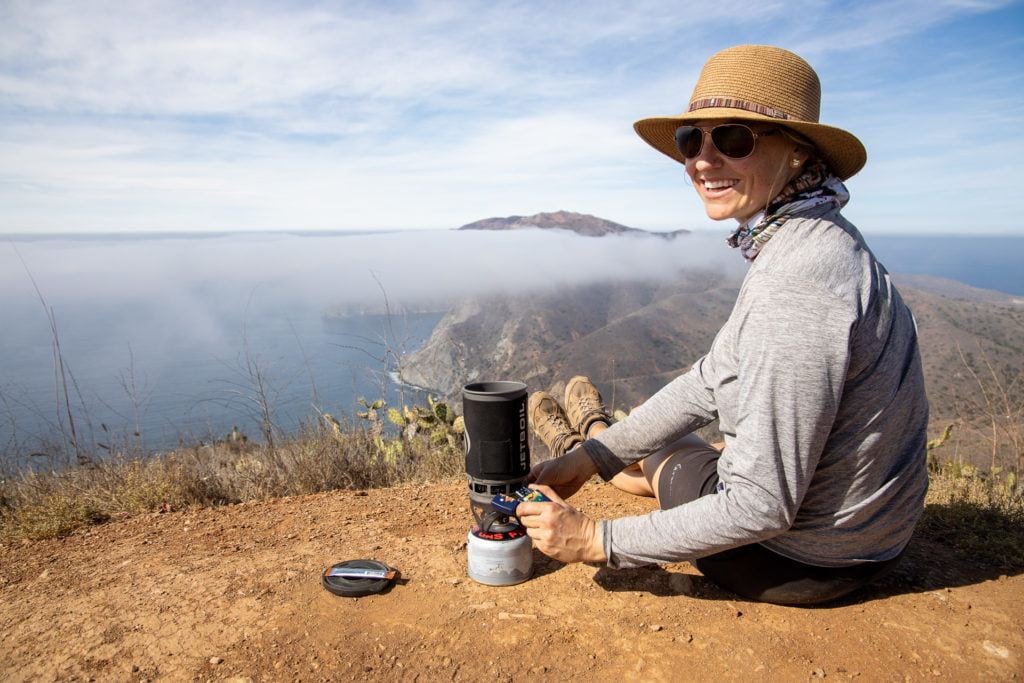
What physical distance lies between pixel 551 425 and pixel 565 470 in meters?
1.32

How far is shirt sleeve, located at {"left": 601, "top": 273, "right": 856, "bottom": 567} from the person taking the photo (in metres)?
1.66

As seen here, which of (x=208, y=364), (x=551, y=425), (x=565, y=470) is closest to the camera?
(x=565, y=470)

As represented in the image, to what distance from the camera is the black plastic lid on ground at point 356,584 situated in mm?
2619

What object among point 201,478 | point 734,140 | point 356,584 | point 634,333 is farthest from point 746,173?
point 634,333

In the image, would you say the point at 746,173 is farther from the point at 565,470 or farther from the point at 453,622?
the point at 453,622

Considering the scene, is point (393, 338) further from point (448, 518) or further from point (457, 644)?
point (457, 644)

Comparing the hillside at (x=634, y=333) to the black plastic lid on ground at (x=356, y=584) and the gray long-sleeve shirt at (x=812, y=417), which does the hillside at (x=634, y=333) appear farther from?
the gray long-sleeve shirt at (x=812, y=417)

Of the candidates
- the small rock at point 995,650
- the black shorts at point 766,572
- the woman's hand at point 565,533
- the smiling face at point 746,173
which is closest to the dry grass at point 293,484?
the small rock at point 995,650

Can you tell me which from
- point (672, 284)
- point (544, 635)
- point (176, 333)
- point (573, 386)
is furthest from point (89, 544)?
point (672, 284)

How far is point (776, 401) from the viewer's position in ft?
5.52

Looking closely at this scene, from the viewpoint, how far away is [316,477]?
175 inches

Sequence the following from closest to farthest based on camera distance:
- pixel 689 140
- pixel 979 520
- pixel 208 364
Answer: pixel 689 140, pixel 979 520, pixel 208 364

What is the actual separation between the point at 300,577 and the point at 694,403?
185cm

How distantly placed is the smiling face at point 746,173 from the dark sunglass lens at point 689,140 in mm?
21
